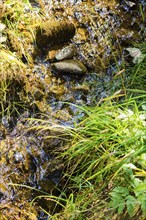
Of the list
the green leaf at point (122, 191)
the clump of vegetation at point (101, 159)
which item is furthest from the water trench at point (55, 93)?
the green leaf at point (122, 191)

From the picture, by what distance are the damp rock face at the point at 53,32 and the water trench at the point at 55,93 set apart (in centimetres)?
5

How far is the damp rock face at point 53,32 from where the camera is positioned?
3033 millimetres

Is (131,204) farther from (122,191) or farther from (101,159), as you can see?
(101,159)

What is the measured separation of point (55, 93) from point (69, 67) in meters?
0.25

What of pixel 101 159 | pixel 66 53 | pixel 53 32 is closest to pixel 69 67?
pixel 66 53

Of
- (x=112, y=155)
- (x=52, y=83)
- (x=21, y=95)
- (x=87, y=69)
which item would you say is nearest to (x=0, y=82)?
(x=21, y=95)

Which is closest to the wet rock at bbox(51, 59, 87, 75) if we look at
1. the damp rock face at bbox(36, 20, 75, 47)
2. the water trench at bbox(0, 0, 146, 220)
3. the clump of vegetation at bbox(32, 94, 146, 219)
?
the water trench at bbox(0, 0, 146, 220)

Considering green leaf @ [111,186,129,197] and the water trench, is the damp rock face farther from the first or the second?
green leaf @ [111,186,129,197]

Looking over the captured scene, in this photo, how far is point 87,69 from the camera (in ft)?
9.89

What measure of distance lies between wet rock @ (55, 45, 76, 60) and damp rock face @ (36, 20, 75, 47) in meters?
0.14

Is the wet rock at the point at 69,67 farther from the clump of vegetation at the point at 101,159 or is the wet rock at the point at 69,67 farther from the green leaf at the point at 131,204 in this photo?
the green leaf at the point at 131,204

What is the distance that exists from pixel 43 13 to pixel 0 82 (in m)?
0.90

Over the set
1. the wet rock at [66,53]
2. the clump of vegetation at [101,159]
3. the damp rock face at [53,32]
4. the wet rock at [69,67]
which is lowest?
the clump of vegetation at [101,159]

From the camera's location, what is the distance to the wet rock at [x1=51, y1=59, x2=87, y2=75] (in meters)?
2.92
